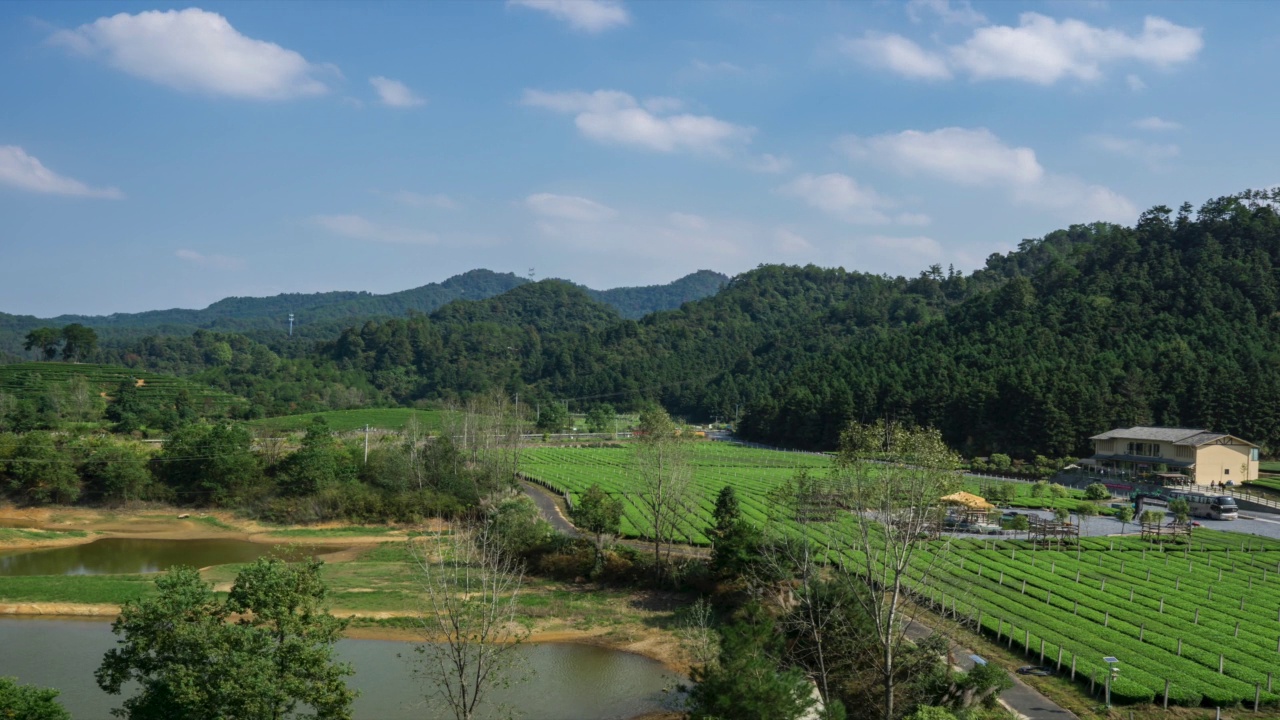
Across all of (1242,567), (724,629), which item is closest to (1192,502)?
(1242,567)

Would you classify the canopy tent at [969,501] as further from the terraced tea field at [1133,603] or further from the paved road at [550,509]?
the paved road at [550,509]

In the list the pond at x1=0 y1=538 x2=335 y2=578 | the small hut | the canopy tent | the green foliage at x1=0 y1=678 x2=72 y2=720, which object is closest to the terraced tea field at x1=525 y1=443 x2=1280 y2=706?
the small hut

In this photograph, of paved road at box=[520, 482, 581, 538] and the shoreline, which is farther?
paved road at box=[520, 482, 581, 538]

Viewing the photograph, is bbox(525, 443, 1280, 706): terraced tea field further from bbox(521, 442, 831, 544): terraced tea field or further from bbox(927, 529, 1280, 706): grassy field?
bbox(521, 442, 831, 544): terraced tea field

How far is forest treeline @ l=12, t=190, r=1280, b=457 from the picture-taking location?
2832 inches

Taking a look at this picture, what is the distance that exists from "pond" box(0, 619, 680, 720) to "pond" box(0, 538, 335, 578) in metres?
9.80

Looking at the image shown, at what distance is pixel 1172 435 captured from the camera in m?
60.4

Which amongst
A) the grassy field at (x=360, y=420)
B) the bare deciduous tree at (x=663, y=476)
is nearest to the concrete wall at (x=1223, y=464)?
the bare deciduous tree at (x=663, y=476)

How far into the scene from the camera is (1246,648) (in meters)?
23.6

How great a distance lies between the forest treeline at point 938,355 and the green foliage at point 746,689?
58365 mm

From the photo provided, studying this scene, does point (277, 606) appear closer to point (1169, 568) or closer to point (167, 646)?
point (167, 646)

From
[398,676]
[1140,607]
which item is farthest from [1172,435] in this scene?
[398,676]

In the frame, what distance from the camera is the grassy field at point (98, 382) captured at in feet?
287

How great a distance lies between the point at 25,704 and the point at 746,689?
43.3 ft
